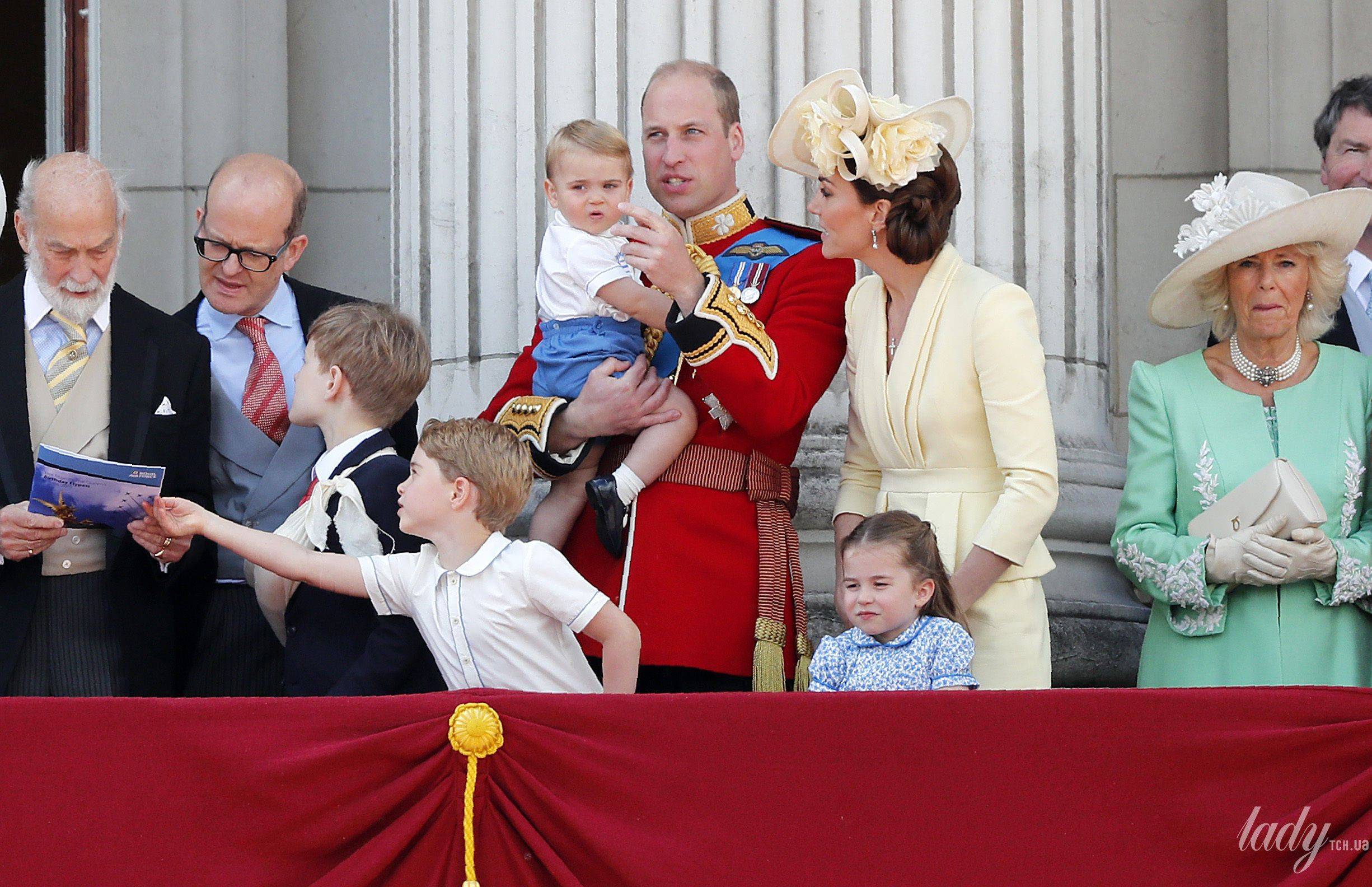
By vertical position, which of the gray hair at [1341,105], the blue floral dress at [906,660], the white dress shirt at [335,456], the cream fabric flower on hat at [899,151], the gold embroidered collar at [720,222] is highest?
the gray hair at [1341,105]

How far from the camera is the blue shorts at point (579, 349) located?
381 cm

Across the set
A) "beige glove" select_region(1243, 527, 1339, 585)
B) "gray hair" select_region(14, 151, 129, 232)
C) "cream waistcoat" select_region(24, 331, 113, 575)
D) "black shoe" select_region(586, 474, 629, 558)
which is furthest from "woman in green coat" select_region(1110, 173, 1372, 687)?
"gray hair" select_region(14, 151, 129, 232)

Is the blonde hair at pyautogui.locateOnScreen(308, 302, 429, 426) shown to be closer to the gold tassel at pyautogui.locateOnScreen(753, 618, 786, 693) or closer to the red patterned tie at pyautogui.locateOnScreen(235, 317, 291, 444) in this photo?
the red patterned tie at pyautogui.locateOnScreen(235, 317, 291, 444)

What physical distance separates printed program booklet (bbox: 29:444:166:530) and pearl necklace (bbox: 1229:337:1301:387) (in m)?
2.26

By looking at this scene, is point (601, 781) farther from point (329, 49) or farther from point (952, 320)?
point (329, 49)

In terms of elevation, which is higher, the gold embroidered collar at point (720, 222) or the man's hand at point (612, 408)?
the gold embroidered collar at point (720, 222)

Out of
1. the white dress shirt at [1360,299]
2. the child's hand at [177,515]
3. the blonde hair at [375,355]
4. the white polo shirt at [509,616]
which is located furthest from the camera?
the white dress shirt at [1360,299]

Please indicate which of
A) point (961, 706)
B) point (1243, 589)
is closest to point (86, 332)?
point (961, 706)

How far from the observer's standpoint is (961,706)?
280 cm

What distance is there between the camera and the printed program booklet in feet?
10.7

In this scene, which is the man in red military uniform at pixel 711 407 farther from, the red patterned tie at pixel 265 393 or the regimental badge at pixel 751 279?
the red patterned tie at pixel 265 393

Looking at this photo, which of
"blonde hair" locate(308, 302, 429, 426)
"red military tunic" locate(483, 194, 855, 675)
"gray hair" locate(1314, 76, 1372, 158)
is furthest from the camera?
"gray hair" locate(1314, 76, 1372, 158)

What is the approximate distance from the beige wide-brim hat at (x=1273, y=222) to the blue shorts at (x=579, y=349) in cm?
120

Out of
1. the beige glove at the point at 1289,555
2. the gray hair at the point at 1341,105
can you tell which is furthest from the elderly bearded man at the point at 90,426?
the gray hair at the point at 1341,105
